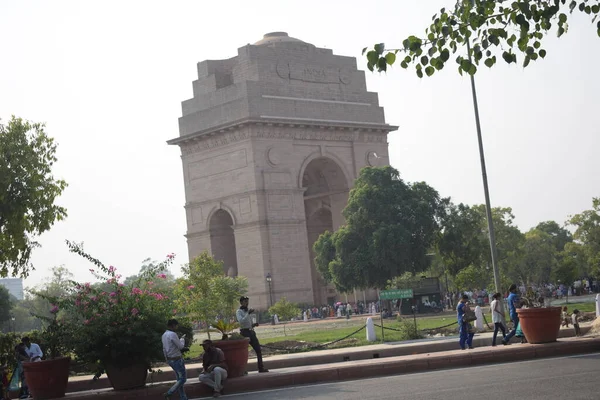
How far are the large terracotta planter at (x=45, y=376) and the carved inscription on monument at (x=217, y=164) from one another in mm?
40675

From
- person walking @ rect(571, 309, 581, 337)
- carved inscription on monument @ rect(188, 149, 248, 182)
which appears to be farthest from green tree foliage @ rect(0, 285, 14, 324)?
person walking @ rect(571, 309, 581, 337)

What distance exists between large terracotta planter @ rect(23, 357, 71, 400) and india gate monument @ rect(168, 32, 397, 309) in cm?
3816

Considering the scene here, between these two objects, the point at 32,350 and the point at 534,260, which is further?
the point at 534,260

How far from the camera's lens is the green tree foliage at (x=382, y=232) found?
48.3 m

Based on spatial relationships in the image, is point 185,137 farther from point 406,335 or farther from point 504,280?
point 406,335

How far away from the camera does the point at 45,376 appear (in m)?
16.5

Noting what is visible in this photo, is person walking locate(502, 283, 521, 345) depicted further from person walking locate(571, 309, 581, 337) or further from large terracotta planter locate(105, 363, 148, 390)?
large terracotta planter locate(105, 363, 148, 390)

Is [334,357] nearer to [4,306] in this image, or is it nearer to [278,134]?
[278,134]

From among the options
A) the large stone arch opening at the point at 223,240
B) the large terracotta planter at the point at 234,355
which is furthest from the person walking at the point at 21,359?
the large stone arch opening at the point at 223,240

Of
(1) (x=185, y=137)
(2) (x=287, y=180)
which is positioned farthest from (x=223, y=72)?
(2) (x=287, y=180)

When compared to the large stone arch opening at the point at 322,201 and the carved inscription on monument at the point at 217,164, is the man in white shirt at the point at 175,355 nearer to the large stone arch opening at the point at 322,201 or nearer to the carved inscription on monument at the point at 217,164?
the carved inscription on monument at the point at 217,164

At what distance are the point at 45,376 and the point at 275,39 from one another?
46.8m

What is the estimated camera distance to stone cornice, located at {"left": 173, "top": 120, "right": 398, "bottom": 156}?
187 ft

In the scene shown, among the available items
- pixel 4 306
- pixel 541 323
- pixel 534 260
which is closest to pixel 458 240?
pixel 541 323
